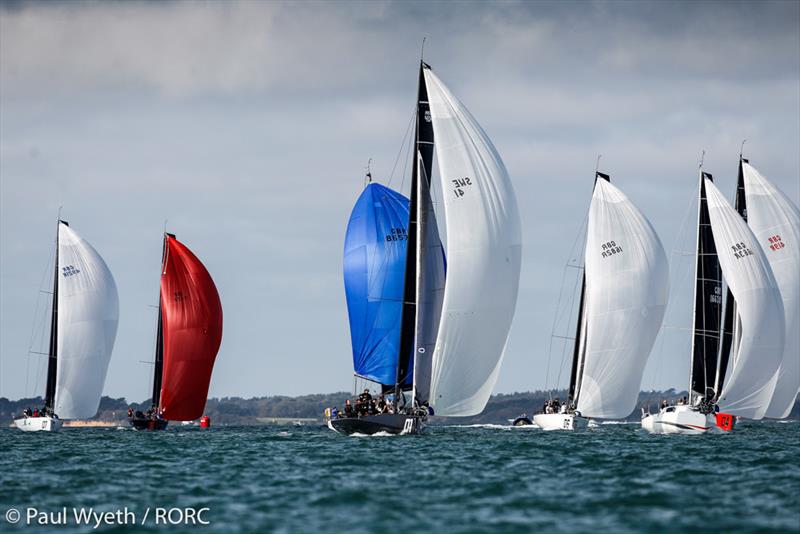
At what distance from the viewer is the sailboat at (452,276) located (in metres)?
51.8

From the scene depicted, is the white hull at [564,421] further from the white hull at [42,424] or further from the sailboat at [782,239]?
the white hull at [42,424]

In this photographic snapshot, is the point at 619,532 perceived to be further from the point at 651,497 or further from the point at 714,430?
the point at 714,430

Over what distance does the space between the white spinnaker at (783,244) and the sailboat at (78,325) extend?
41.2m

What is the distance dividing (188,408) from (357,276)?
78.6 ft

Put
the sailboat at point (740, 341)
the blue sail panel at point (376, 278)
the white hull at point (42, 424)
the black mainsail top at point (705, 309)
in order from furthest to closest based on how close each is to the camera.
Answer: the white hull at point (42, 424)
the black mainsail top at point (705, 309)
the sailboat at point (740, 341)
the blue sail panel at point (376, 278)

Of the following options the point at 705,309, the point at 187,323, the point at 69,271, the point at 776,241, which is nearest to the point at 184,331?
the point at 187,323

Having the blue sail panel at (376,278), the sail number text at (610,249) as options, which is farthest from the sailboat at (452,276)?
the sail number text at (610,249)

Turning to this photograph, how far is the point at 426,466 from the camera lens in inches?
1571

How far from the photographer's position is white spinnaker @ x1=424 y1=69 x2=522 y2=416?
5175 centimetres

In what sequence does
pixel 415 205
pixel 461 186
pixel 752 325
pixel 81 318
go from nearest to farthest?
pixel 461 186, pixel 415 205, pixel 752 325, pixel 81 318

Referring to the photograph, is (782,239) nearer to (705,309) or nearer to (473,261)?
(705,309)

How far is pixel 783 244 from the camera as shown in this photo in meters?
77.5

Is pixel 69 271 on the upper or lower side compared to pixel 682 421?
upper

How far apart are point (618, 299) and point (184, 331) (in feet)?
88.5
